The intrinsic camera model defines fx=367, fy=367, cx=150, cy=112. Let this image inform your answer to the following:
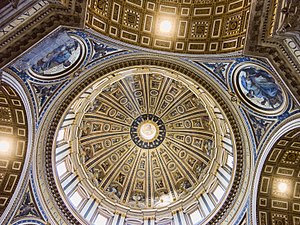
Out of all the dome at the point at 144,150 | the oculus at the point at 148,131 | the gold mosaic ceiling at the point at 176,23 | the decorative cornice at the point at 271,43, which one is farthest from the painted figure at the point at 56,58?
the oculus at the point at 148,131

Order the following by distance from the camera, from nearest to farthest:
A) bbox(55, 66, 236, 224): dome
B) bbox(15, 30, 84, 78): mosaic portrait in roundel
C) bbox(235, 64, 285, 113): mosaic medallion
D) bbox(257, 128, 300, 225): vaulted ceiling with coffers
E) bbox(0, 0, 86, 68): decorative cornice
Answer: bbox(0, 0, 86, 68): decorative cornice, bbox(15, 30, 84, 78): mosaic portrait in roundel, bbox(235, 64, 285, 113): mosaic medallion, bbox(257, 128, 300, 225): vaulted ceiling with coffers, bbox(55, 66, 236, 224): dome

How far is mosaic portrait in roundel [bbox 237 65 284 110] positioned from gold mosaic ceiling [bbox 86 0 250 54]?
48.0 inches

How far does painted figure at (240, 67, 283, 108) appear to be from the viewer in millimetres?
13570

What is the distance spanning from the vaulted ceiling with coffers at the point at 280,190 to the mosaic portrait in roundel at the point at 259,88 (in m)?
2.27

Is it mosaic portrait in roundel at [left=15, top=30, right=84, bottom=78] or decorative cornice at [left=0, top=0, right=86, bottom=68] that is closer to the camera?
decorative cornice at [left=0, top=0, right=86, bottom=68]

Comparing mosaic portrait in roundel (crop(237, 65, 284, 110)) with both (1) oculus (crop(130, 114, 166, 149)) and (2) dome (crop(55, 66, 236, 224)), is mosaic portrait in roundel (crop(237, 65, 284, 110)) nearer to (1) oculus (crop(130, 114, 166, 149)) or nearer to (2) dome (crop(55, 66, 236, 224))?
(2) dome (crop(55, 66, 236, 224))

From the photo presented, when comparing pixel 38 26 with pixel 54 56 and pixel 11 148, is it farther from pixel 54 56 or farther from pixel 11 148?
pixel 11 148

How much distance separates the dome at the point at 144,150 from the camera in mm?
19328

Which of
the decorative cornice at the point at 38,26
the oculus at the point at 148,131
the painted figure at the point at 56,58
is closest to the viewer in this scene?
the decorative cornice at the point at 38,26

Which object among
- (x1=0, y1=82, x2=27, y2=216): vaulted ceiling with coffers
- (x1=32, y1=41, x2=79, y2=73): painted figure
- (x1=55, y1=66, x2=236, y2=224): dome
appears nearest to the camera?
(x1=32, y1=41, x2=79, y2=73): painted figure

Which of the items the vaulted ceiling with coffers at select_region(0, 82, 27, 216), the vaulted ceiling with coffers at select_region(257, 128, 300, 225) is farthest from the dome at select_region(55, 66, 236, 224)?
the vaulted ceiling with coffers at select_region(0, 82, 27, 216)

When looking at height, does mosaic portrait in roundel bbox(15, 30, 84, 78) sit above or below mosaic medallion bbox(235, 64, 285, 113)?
below

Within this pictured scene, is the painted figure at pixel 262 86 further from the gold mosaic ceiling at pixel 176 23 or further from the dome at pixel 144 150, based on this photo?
the dome at pixel 144 150

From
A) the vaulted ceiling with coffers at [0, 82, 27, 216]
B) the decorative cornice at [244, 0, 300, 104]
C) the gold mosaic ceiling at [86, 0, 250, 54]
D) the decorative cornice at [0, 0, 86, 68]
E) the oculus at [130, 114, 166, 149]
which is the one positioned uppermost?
the oculus at [130, 114, 166, 149]
